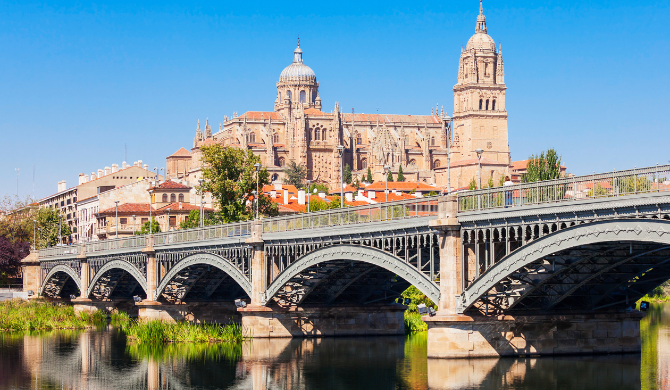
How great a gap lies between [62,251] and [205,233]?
36.1 metres

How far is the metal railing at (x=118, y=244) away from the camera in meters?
71.2

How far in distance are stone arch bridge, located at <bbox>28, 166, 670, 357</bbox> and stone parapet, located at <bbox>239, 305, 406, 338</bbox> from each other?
6cm

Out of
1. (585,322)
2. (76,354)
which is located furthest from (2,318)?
(585,322)

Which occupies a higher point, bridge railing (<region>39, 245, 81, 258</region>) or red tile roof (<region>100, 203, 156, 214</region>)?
red tile roof (<region>100, 203, 156, 214</region>)

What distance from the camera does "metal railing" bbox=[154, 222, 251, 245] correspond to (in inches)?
2265

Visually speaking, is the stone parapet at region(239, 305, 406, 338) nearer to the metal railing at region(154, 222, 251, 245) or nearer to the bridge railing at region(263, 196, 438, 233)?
the metal railing at region(154, 222, 251, 245)

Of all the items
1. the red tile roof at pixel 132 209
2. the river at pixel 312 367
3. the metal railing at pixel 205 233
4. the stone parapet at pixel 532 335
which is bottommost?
the river at pixel 312 367

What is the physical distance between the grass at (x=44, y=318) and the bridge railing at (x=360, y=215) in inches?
1029

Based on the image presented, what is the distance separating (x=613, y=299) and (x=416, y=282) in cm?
938

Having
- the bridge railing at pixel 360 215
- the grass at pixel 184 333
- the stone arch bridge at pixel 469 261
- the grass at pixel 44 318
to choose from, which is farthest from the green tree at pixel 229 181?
the bridge railing at pixel 360 215

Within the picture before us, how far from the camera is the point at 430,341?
4078cm

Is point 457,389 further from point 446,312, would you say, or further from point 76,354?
point 76,354

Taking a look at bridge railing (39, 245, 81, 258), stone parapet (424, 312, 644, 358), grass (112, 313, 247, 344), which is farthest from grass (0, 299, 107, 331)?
stone parapet (424, 312, 644, 358)

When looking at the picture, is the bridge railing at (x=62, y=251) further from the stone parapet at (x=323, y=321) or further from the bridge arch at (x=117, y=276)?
the stone parapet at (x=323, y=321)
